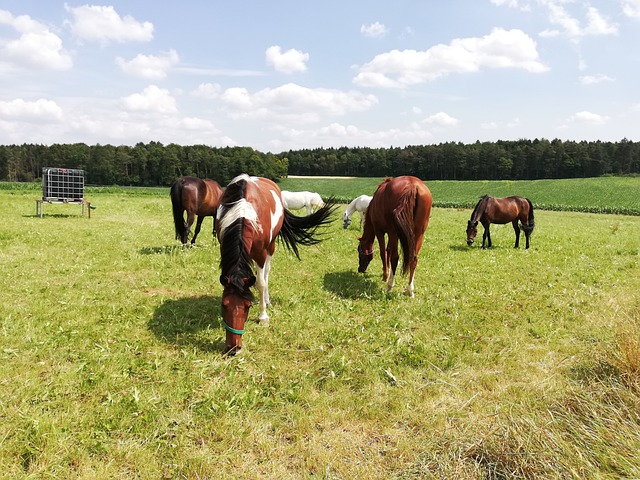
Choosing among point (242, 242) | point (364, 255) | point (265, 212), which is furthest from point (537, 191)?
point (242, 242)

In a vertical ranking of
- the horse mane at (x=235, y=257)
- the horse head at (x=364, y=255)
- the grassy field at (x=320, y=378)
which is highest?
the horse mane at (x=235, y=257)

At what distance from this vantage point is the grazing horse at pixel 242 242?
4.97m

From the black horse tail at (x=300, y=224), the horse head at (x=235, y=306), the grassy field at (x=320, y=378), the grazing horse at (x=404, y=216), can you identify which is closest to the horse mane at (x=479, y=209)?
the grassy field at (x=320, y=378)

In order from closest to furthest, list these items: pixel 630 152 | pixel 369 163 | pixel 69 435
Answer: pixel 69 435 → pixel 630 152 → pixel 369 163

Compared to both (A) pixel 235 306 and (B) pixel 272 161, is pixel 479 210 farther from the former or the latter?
(B) pixel 272 161

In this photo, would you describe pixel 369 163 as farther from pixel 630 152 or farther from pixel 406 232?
pixel 406 232

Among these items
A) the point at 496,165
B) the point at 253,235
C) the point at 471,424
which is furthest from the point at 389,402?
the point at 496,165

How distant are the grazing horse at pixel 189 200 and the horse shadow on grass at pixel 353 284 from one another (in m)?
4.90

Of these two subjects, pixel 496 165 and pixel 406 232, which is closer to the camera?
pixel 406 232

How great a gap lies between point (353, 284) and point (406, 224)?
7.23ft

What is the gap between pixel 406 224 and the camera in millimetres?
7582

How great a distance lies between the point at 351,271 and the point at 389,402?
6.26m

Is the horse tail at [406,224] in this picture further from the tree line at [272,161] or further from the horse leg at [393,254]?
the tree line at [272,161]

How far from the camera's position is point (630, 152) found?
9575cm
